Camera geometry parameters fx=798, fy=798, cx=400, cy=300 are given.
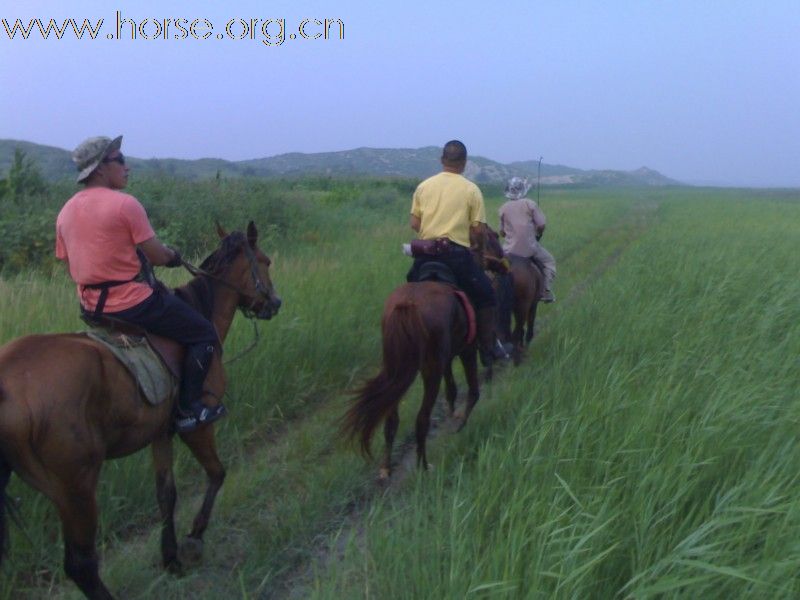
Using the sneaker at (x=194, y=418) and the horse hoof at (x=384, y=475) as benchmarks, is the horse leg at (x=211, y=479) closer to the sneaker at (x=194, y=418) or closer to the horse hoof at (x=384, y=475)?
the sneaker at (x=194, y=418)

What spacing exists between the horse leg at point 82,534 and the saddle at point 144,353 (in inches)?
22.3

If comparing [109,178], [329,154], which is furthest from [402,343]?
[329,154]

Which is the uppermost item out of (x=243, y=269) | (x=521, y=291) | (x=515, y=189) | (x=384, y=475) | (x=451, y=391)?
(x=515, y=189)

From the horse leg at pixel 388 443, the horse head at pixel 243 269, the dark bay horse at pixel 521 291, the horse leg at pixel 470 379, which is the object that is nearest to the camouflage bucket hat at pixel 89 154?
the horse head at pixel 243 269

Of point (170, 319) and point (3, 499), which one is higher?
point (170, 319)

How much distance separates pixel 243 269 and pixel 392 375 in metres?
1.21

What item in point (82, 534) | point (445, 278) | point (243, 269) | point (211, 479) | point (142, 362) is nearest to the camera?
point (82, 534)

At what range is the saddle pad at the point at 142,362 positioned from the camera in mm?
3826

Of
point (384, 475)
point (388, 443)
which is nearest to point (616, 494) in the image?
point (384, 475)

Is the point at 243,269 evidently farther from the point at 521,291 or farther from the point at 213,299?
the point at 521,291

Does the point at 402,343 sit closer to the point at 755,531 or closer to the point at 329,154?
the point at 755,531

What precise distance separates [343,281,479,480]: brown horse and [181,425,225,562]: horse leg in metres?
1.09

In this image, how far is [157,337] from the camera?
4.15 meters

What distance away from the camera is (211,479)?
4.43m
